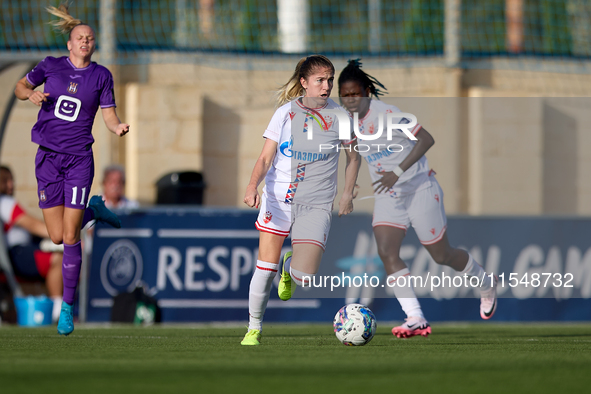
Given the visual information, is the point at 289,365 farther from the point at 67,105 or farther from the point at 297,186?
the point at 67,105

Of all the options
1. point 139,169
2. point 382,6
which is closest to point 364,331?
point 139,169

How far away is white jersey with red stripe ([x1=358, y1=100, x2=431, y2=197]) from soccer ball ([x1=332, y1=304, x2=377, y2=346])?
4.00ft

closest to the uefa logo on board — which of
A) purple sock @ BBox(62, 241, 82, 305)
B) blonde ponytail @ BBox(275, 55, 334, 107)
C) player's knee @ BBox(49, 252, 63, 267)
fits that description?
player's knee @ BBox(49, 252, 63, 267)

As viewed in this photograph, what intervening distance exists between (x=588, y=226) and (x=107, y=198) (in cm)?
513

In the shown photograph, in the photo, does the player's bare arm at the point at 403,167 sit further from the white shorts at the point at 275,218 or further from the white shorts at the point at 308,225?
the white shorts at the point at 275,218

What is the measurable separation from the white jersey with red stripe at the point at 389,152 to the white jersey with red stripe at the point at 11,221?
4328mm

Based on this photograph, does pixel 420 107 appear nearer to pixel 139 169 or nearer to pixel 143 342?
pixel 139 169

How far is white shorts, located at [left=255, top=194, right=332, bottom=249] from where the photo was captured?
5.24m

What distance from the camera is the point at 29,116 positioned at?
10977mm

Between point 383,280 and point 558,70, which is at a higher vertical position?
point 558,70

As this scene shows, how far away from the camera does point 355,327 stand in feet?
17.0

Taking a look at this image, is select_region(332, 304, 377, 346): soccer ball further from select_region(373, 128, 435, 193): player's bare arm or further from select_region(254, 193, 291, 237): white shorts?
select_region(373, 128, 435, 193): player's bare arm

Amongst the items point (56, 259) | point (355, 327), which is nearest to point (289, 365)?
point (355, 327)

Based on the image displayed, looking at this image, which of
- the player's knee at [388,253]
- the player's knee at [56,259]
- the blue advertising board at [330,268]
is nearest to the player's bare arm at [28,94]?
the player's knee at [388,253]
